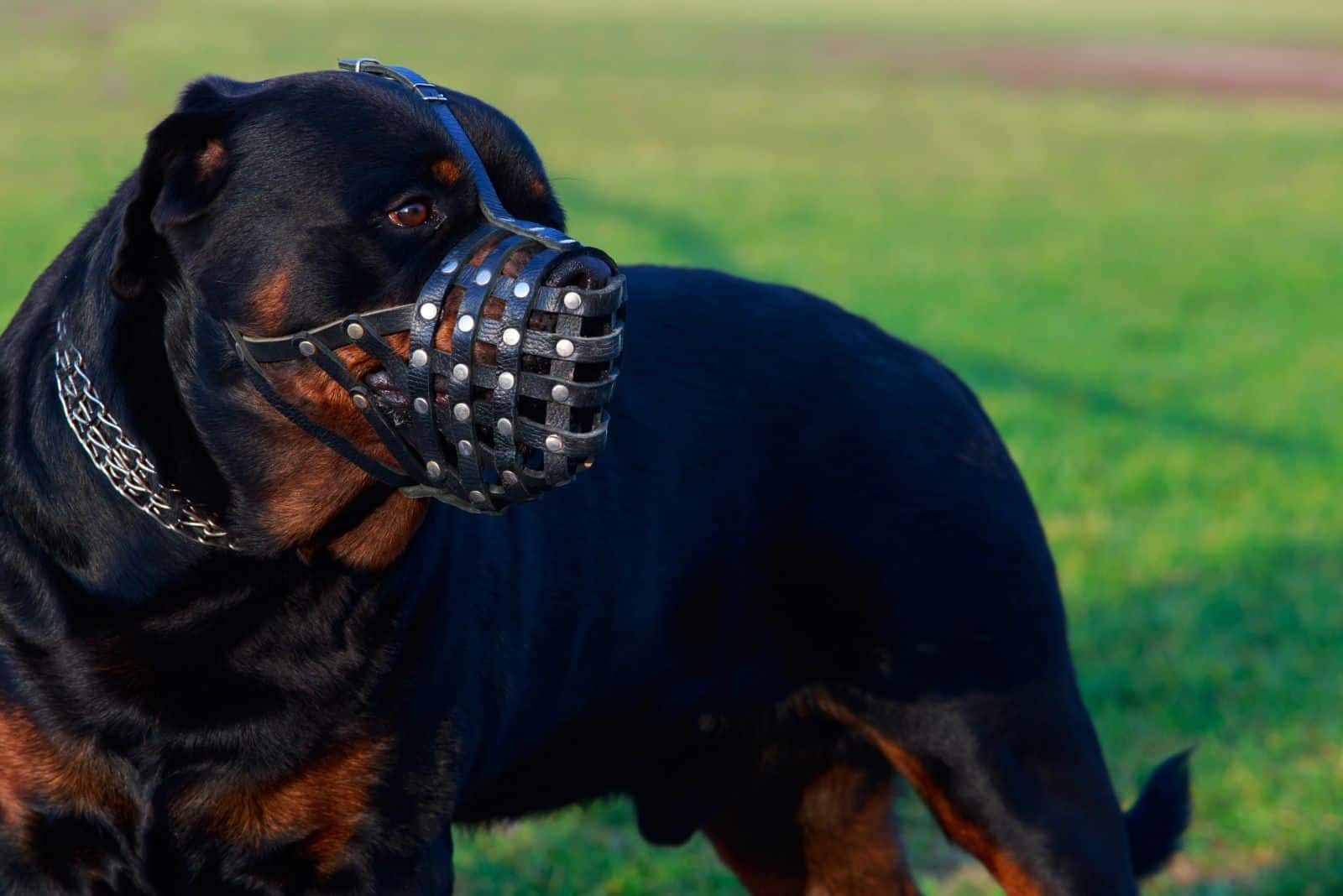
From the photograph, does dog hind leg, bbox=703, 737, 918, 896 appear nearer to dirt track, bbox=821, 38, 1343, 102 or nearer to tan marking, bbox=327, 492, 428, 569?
tan marking, bbox=327, 492, 428, 569

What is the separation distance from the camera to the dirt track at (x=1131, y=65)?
26.1 m

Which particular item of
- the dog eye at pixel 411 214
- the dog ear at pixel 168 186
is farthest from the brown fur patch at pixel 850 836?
the dog ear at pixel 168 186

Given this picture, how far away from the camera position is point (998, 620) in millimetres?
3137

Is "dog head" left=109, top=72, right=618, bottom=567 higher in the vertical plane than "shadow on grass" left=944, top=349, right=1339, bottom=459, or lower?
higher

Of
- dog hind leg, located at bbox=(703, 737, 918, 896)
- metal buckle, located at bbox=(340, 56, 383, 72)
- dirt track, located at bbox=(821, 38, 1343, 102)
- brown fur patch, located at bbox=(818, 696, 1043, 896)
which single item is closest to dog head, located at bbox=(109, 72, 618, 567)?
metal buckle, located at bbox=(340, 56, 383, 72)

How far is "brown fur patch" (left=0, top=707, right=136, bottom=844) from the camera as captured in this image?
2.39 m

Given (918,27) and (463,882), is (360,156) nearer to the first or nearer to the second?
(463,882)

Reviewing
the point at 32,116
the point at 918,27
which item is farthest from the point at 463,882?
the point at 918,27

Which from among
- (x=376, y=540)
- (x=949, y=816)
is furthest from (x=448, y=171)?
(x=949, y=816)

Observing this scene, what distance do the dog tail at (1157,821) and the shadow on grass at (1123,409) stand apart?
15.9ft

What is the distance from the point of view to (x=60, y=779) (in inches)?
94.2

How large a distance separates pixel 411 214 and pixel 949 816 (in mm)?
1579

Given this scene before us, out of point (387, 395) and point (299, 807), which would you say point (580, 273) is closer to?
point (387, 395)

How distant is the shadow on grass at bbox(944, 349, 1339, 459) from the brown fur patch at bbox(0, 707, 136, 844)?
21.6 feet
